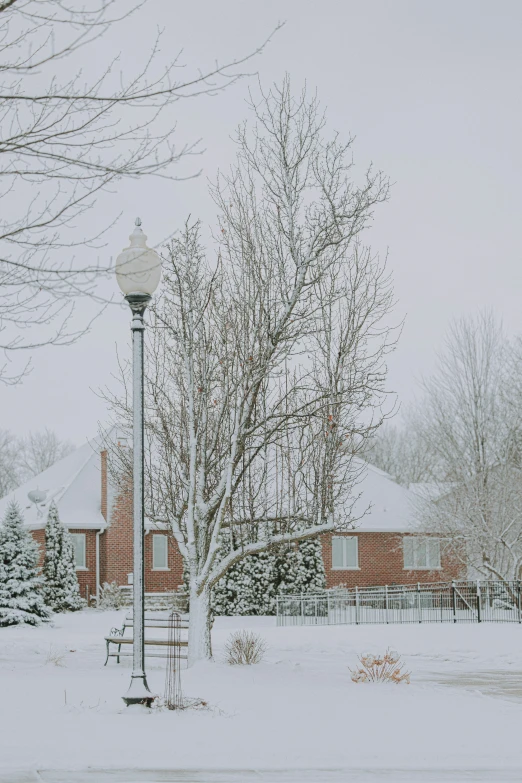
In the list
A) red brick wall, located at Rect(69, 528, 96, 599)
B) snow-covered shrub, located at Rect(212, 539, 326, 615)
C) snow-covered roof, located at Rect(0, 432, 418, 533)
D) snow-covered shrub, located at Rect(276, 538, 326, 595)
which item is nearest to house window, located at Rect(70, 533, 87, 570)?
red brick wall, located at Rect(69, 528, 96, 599)

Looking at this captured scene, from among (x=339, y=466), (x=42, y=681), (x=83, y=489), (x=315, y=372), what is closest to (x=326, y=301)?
(x=315, y=372)

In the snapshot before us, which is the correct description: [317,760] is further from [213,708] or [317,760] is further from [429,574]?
[429,574]

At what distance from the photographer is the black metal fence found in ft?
86.2

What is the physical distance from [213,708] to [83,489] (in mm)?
26320

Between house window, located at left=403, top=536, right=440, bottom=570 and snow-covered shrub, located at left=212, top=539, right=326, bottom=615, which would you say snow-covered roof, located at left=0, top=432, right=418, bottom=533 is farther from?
snow-covered shrub, located at left=212, top=539, right=326, bottom=615

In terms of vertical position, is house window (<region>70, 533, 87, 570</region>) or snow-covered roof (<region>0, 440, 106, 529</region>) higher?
snow-covered roof (<region>0, 440, 106, 529</region>)

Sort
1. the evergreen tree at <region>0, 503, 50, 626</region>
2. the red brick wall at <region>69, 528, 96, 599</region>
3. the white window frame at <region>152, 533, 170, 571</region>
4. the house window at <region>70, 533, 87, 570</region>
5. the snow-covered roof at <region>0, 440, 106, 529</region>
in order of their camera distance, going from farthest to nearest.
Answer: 1. the white window frame at <region>152, 533, 170, 571</region>
2. the house window at <region>70, 533, 87, 570</region>
3. the snow-covered roof at <region>0, 440, 106, 529</region>
4. the red brick wall at <region>69, 528, 96, 599</region>
5. the evergreen tree at <region>0, 503, 50, 626</region>

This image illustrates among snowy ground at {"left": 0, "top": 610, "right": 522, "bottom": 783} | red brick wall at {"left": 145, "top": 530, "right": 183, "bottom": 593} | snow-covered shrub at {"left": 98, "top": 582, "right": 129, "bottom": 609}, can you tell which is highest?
red brick wall at {"left": 145, "top": 530, "right": 183, "bottom": 593}

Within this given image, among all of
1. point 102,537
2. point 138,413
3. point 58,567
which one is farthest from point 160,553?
point 138,413

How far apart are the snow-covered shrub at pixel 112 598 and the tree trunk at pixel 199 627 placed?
17.0 m

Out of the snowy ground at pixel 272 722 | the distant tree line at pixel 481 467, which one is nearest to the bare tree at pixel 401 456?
the distant tree line at pixel 481 467

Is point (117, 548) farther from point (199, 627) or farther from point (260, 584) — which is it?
point (199, 627)

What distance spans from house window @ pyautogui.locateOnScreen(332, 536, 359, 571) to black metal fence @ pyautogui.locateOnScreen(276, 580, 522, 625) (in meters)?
5.79

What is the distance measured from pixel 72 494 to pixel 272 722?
1046 inches
